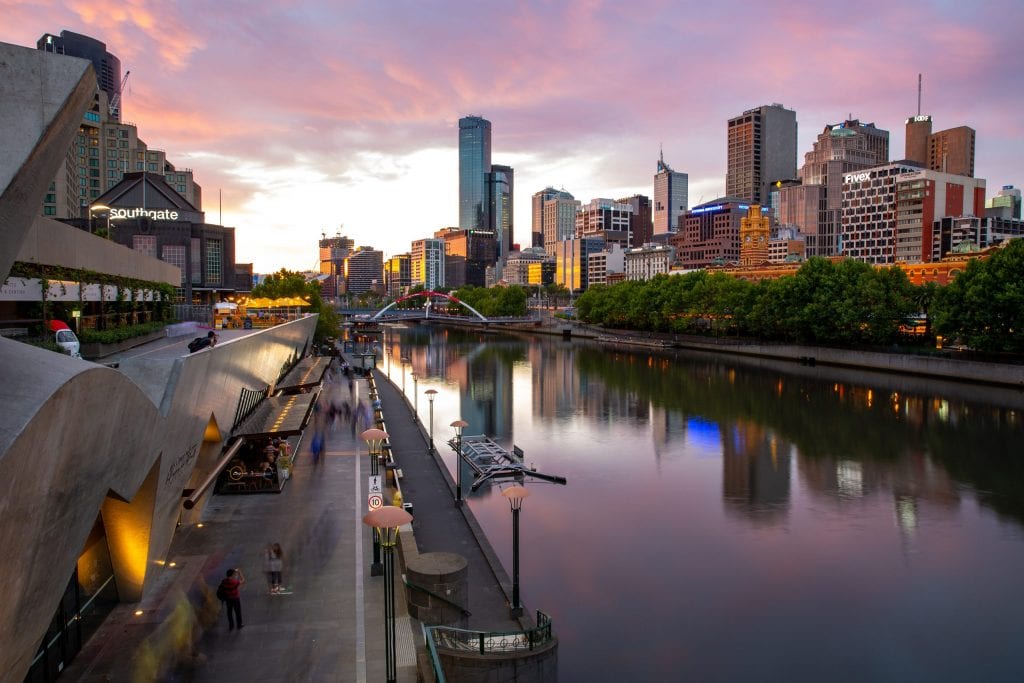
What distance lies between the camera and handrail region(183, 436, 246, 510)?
56.8ft

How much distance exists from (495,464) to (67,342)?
19.2 metres

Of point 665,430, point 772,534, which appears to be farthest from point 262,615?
point 665,430

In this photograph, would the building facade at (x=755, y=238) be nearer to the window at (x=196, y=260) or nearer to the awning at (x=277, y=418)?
the window at (x=196, y=260)

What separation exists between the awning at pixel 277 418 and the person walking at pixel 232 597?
29.0 feet

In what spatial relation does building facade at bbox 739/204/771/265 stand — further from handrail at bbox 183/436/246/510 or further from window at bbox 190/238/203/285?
handrail at bbox 183/436/246/510

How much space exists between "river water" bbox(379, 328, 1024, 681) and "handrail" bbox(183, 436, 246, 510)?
29.1 ft

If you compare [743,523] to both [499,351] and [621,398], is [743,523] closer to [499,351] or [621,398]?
[621,398]

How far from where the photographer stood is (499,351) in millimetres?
103000

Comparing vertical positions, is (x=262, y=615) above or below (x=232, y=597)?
below

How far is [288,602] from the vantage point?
14461mm

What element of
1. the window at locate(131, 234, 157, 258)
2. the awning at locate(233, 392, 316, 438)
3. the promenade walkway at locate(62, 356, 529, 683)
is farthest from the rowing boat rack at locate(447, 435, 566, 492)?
the window at locate(131, 234, 157, 258)

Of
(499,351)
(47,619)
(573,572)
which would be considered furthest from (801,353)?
(47,619)

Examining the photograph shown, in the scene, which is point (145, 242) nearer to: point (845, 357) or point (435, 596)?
point (845, 357)

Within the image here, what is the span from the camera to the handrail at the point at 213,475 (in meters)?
17.3
